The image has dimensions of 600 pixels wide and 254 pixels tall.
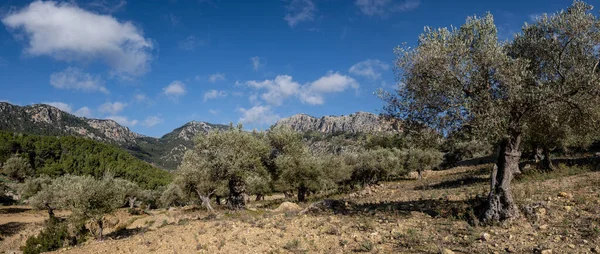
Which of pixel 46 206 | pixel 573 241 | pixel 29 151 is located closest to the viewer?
pixel 573 241

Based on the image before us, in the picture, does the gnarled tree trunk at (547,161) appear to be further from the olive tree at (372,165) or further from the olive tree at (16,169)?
the olive tree at (16,169)

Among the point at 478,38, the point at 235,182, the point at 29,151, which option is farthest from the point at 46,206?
the point at 29,151

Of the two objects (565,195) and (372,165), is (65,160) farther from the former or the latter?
(565,195)

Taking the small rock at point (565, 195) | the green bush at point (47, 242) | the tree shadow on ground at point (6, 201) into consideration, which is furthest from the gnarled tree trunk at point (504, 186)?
the tree shadow on ground at point (6, 201)

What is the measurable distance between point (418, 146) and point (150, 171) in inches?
5191

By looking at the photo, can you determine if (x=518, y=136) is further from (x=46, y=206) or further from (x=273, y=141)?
(x=46, y=206)

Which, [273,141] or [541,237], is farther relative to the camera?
[273,141]

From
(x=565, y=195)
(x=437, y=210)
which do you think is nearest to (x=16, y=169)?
(x=437, y=210)

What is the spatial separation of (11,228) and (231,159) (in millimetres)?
40052

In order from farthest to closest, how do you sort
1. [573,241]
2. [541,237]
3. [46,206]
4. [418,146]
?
[46,206] → [418,146] → [541,237] → [573,241]

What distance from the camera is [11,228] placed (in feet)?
148

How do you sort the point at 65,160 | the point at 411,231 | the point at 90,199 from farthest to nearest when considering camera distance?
1. the point at 65,160
2. the point at 90,199
3. the point at 411,231

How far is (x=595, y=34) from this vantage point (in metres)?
13.4

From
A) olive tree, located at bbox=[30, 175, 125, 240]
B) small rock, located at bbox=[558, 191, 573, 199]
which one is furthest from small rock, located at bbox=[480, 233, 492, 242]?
olive tree, located at bbox=[30, 175, 125, 240]
